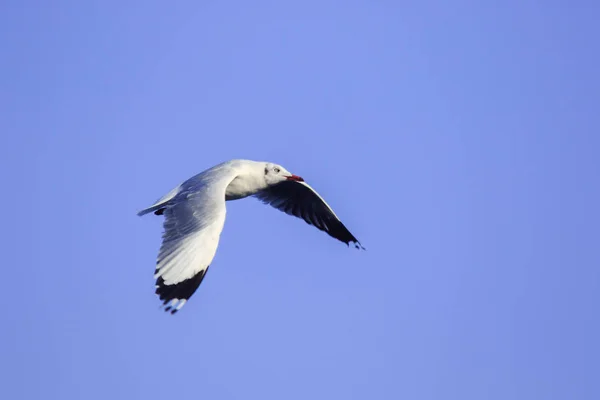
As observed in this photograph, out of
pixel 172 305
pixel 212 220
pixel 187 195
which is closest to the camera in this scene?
pixel 172 305

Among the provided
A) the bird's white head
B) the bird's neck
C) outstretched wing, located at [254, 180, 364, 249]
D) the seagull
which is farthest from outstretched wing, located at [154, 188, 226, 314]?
outstretched wing, located at [254, 180, 364, 249]

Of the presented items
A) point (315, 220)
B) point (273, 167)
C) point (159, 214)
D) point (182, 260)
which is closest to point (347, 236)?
point (315, 220)

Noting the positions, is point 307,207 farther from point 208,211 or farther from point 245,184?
point 208,211

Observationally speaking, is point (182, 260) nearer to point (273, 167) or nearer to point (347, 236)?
point (273, 167)

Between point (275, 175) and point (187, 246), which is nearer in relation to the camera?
point (187, 246)

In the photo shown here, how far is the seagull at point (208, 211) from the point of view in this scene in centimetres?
1138

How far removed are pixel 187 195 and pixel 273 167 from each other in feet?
5.89

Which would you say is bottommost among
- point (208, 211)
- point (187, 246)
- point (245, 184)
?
point (187, 246)

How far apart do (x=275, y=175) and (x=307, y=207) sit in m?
1.12

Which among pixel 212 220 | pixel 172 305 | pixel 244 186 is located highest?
pixel 244 186

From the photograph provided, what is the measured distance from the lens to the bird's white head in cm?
1422

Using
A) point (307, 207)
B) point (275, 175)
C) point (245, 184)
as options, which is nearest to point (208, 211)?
point (245, 184)

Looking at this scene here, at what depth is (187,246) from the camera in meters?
11.7

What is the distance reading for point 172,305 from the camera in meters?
11.1
